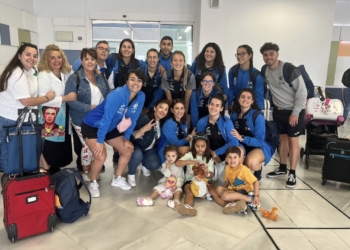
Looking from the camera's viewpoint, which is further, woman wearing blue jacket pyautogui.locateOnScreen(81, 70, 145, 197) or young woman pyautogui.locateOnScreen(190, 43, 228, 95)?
young woman pyautogui.locateOnScreen(190, 43, 228, 95)

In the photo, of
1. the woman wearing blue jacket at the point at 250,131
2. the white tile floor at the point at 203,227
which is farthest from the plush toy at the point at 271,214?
the woman wearing blue jacket at the point at 250,131

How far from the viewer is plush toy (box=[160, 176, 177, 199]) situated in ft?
9.25

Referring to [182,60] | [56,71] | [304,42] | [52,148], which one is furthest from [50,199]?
[304,42]

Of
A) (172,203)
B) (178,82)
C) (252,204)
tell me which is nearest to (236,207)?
(252,204)

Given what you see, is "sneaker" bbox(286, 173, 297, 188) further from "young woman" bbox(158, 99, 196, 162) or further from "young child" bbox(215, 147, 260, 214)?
"young woman" bbox(158, 99, 196, 162)

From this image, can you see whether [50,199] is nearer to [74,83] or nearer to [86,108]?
[86,108]

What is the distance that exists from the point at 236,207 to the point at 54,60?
226 cm

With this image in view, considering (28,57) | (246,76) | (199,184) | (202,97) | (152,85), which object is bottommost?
(199,184)

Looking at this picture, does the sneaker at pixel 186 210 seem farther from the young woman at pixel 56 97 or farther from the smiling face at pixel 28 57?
the smiling face at pixel 28 57

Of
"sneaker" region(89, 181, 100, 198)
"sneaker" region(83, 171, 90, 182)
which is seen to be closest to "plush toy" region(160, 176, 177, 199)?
"sneaker" region(89, 181, 100, 198)

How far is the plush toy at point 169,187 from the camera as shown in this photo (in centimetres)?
282

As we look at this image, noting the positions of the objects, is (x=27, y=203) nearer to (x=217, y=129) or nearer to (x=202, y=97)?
(x=217, y=129)

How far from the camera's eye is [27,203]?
6.62 ft

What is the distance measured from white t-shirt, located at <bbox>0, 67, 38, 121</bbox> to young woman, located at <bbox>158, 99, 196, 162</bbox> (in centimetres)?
144
